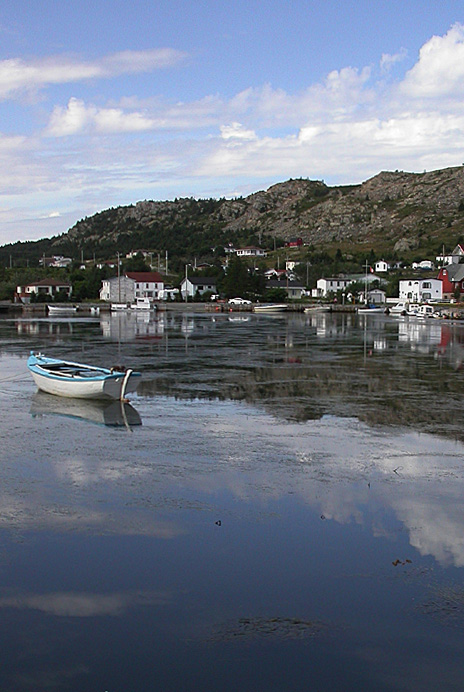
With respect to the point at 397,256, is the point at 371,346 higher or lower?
lower

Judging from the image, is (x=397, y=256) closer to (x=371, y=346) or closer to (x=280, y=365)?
(x=371, y=346)

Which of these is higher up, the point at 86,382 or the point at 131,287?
the point at 131,287

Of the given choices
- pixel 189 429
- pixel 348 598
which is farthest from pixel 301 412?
pixel 348 598

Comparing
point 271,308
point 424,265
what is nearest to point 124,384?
point 271,308

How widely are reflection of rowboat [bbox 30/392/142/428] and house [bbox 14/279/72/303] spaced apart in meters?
115

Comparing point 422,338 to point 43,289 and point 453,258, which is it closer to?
point 453,258

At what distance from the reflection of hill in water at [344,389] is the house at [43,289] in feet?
358

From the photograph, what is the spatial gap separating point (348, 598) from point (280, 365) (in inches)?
1014

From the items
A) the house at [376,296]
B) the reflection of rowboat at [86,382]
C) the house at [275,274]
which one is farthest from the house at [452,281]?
the reflection of rowboat at [86,382]

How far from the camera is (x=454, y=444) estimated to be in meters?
17.5

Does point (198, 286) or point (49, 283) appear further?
point (198, 286)

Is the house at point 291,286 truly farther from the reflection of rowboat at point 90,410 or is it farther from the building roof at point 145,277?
the reflection of rowboat at point 90,410

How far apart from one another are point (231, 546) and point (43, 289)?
446 feet

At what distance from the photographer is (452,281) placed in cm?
12119
